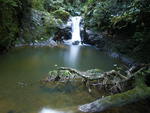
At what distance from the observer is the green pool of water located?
4.91m

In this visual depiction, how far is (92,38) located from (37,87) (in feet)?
25.7

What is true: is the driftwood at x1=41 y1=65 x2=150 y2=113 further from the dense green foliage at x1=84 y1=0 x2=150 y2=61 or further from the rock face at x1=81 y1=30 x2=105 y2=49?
the rock face at x1=81 y1=30 x2=105 y2=49

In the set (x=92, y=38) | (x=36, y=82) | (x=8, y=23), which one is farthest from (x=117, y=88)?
(x=92, y=38)

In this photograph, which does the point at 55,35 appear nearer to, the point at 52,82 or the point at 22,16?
the point at 22,16

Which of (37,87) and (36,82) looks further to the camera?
(36,82)

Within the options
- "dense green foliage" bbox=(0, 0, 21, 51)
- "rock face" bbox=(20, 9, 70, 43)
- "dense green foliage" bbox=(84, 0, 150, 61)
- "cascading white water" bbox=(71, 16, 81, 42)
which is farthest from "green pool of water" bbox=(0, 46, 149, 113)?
"cascading white water" bbox=(71, 16, 81, 42)

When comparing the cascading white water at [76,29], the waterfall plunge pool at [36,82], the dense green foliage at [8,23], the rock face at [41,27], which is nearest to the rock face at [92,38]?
the cascading white water at [76,29]

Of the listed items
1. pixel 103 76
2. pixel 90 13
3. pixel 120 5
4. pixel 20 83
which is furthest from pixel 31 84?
pixel 90 13

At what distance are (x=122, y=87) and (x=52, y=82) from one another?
82.0 inches

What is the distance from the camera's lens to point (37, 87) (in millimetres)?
6012

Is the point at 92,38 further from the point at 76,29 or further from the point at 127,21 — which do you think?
the point at 127,21

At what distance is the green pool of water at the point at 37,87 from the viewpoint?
4914 millimetres

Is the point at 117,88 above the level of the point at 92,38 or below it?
below

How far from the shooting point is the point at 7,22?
10.7 m
